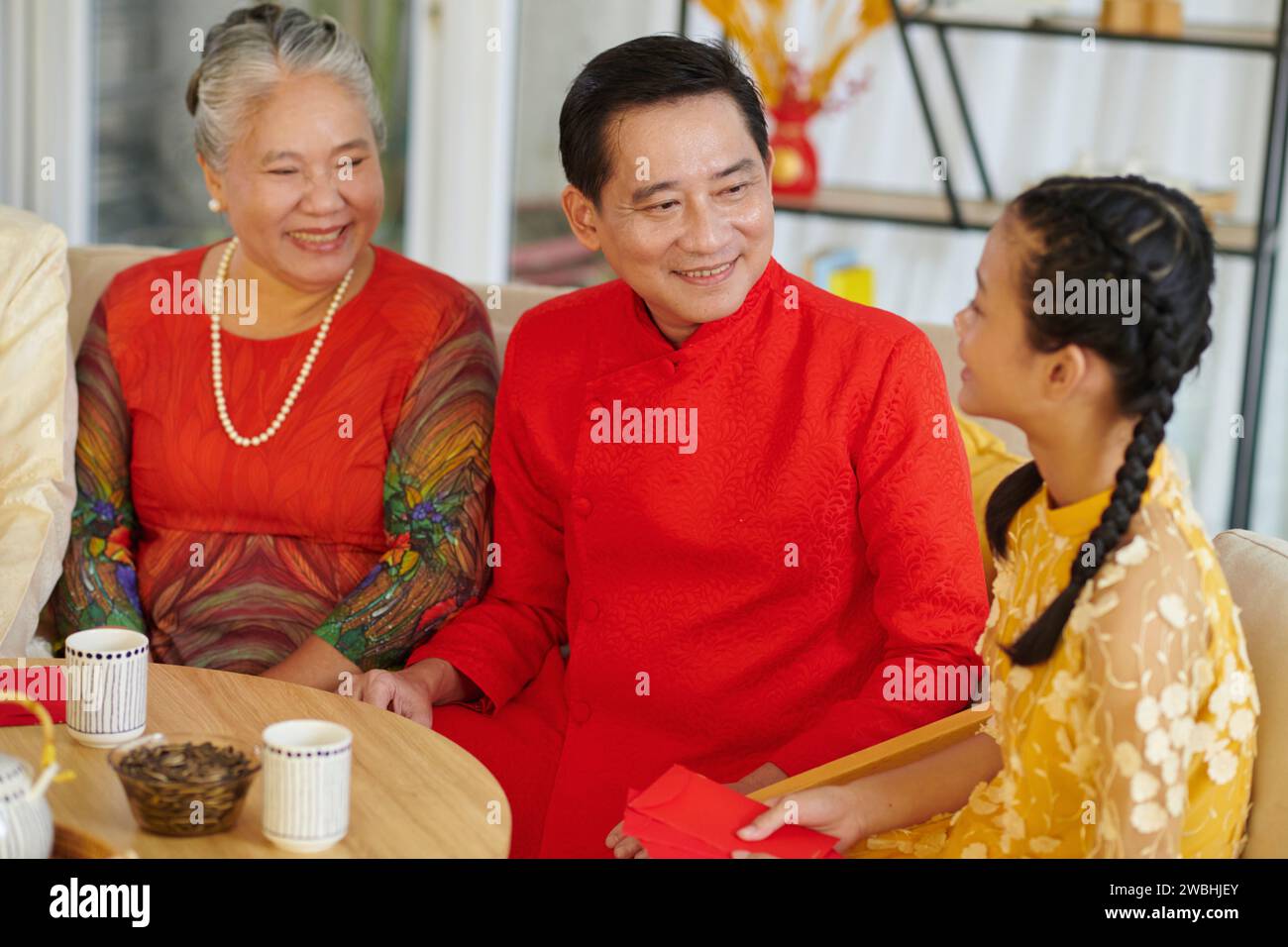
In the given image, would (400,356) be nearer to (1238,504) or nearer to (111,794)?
(111,794)

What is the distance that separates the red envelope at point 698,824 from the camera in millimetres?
1395

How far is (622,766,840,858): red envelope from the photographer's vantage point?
1395 millimetres

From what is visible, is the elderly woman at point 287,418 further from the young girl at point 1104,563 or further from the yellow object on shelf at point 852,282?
the yellow object on shelf at point 852,282

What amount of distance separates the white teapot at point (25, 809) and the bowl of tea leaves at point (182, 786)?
89 mm

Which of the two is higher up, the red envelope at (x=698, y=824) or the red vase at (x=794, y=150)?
the red vase at (x=794, y=150)

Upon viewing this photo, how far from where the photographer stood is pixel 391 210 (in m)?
4.36

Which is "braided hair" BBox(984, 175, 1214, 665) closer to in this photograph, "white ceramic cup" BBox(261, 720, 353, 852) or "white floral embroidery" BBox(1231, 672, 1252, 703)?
"white floral embroidery" BBox(1231, 672, 1252, 703)

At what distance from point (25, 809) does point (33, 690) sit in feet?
1.43

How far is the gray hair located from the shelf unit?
159cm

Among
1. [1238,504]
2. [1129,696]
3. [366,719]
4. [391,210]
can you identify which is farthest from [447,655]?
[391,210]

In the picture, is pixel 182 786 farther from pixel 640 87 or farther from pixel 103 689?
pixel 640 87

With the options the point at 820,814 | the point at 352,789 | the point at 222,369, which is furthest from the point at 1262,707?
the point at 222,369

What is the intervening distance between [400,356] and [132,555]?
496mm

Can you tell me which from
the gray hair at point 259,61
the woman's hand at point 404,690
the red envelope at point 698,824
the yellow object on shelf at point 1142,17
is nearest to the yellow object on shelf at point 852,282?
the yellow object on shelf at point 1142,17
